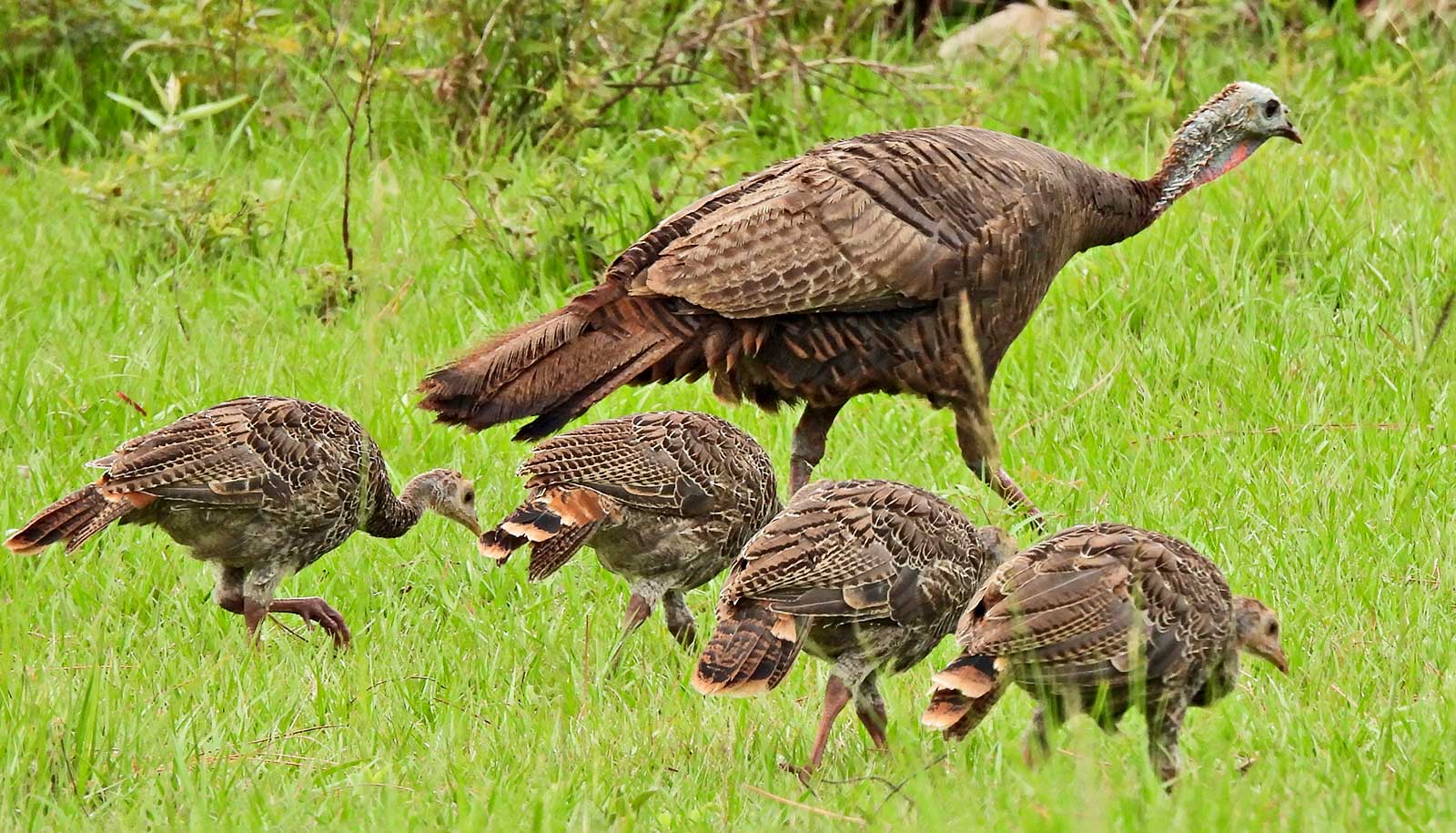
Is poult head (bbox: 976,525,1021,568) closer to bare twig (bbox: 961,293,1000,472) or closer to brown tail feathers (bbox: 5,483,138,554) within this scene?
bare twig (bbox: 961,293,1000,472)

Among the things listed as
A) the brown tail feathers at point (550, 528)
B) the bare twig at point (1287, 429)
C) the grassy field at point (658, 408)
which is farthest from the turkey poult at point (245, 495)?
the bare twig at point (1287, 429)

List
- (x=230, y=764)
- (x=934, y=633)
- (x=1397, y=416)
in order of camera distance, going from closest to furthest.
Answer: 1. (x=230, y=764)
2. (x=934, y=633)
3. (x=1397, y=416)

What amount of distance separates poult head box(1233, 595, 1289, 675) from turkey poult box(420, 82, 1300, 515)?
1.92 m

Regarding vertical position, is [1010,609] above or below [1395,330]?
above

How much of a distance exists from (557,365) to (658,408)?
144 centimetres

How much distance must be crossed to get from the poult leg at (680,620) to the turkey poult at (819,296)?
80cm

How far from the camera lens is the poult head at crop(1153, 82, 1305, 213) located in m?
7.41

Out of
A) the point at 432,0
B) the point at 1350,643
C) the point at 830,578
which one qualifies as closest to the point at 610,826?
the point at 830,578

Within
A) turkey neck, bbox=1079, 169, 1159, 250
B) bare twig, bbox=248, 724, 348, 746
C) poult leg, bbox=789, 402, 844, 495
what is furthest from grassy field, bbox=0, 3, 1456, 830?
turkey neck, bbox=1079, 169, 1159, 250

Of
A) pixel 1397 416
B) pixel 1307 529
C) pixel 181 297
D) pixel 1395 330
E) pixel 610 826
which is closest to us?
pixel 610 826

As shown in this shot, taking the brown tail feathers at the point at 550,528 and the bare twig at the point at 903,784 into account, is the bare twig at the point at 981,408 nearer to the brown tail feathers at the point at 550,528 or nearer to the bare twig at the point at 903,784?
the brown tail feathers at the point at 550,528

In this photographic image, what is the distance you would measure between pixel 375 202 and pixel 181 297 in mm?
5165

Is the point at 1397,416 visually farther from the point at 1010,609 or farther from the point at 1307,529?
the point at 1010,609

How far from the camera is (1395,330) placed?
292 inches
